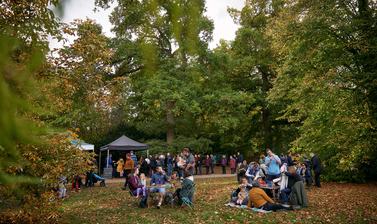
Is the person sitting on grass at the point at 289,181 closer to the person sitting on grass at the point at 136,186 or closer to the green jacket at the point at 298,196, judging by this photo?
the green jacket at the point at 298,196

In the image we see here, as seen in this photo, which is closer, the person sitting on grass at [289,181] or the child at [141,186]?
the person sitting on grass at [289,181]

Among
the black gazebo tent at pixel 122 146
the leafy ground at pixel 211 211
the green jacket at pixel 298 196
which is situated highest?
the black gazebo tent at pixel 122 146

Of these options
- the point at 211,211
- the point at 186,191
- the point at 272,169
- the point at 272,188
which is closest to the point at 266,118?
the point at 272,169

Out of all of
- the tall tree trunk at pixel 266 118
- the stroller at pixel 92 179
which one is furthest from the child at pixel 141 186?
the tall tree trunk at pixel 266 118

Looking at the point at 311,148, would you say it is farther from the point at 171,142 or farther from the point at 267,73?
the point at 267,73

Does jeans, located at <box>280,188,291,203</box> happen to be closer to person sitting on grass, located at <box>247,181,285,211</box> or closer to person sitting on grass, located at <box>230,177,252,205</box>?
person sitting on grass, located at <box>247,181,285,211</box>

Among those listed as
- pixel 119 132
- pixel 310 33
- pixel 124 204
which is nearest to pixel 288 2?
pixel 310 33

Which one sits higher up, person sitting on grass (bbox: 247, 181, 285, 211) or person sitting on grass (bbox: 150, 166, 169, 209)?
person sitting on grass (bbox: 150, 166, 169, 209)

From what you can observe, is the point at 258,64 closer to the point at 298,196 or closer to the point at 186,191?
the point at 298,196

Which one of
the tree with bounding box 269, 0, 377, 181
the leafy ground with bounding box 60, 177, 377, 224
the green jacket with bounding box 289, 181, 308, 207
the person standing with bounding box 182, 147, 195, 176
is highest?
the tree with bounding box 269, 0, 377, 181

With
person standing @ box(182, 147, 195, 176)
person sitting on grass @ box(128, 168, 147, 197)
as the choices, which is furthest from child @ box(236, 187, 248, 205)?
person standing @ box(182, 147, 195, 176)

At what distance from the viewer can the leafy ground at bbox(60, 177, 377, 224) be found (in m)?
11.7

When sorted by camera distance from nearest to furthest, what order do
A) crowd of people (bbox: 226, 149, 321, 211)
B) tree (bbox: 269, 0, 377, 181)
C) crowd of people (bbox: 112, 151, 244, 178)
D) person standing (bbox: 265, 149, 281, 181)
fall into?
crowd of people (bbox: 226, 149, 321, 211) → person standing (bbox: 265, 149, 281, 181) → tree (bbox: 269, 0, 377, 181) → crowd of people (bbox: 112, 151, 244, 178)

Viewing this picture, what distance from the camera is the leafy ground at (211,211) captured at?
11711 millimetres
